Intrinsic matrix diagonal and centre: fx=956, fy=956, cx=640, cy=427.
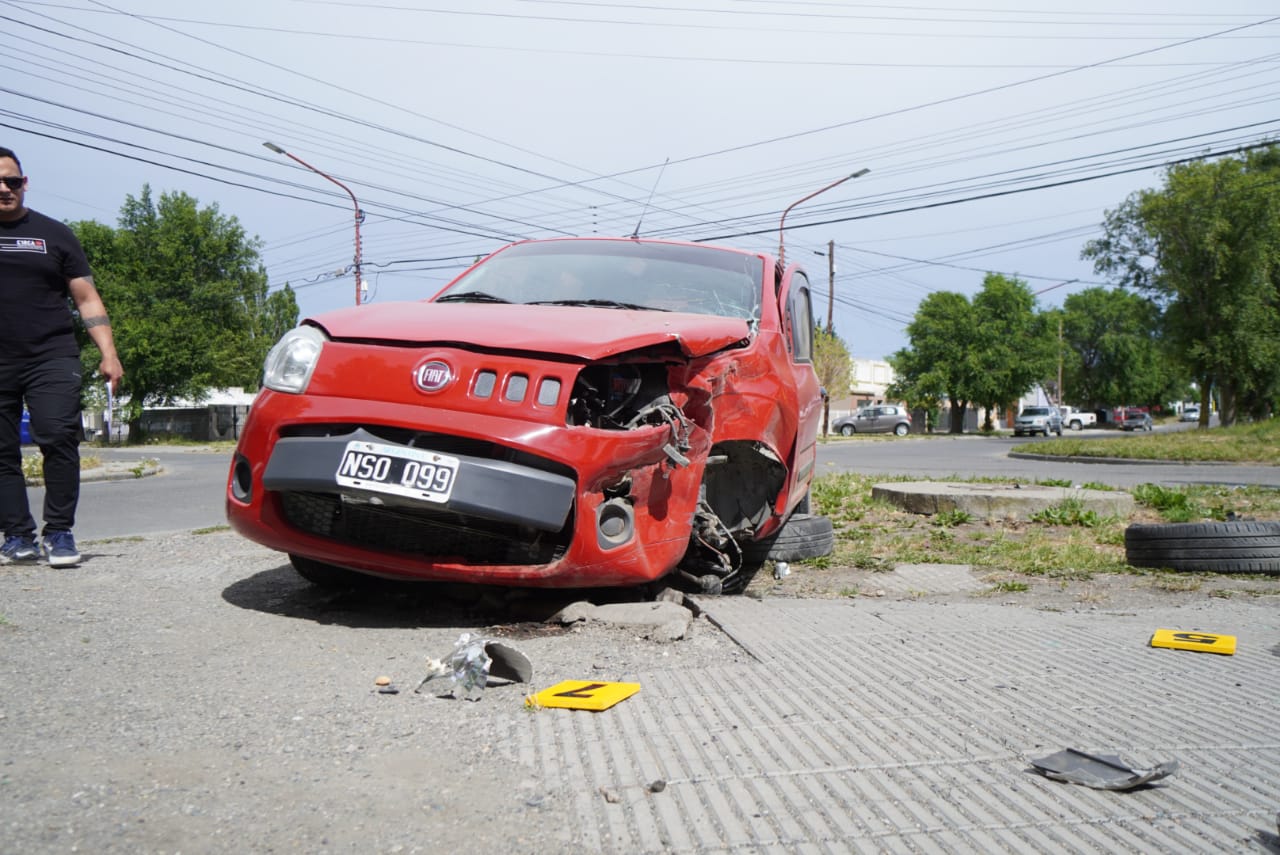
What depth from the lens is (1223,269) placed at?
35000 millimetres

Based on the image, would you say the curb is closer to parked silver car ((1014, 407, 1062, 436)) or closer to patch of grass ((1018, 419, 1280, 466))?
patch of grass ((1018, 419, 1280, 466))

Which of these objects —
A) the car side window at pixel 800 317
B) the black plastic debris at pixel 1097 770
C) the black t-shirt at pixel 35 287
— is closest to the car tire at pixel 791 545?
the car side window at pixel 800 317

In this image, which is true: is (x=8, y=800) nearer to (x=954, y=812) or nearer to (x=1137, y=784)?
(x=954, y=812)

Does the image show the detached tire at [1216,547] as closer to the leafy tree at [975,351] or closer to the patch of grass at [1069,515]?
the patch of grass at [1069,515]

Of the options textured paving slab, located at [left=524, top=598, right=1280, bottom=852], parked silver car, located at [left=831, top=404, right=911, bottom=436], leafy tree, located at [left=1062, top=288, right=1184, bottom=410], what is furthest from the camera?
leafy tree, located at [left=1062, top=288, right=1184, bottom=410]

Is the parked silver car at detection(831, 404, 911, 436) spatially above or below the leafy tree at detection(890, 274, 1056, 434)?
below

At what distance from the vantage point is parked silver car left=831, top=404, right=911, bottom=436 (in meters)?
52.0

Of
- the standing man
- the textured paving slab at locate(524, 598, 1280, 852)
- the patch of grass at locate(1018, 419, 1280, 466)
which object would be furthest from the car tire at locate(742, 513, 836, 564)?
the patch of grass at locate(1018, 419, 1280, 466)

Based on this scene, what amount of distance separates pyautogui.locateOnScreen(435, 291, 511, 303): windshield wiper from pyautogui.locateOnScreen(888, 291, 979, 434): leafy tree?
58533 mm

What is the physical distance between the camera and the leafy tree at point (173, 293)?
45031 mm

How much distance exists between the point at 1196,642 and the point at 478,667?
8.81 feet

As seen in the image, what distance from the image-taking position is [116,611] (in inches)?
146

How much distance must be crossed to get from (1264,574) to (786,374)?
10.5ft

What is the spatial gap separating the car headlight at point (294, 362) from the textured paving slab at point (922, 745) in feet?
5.33
